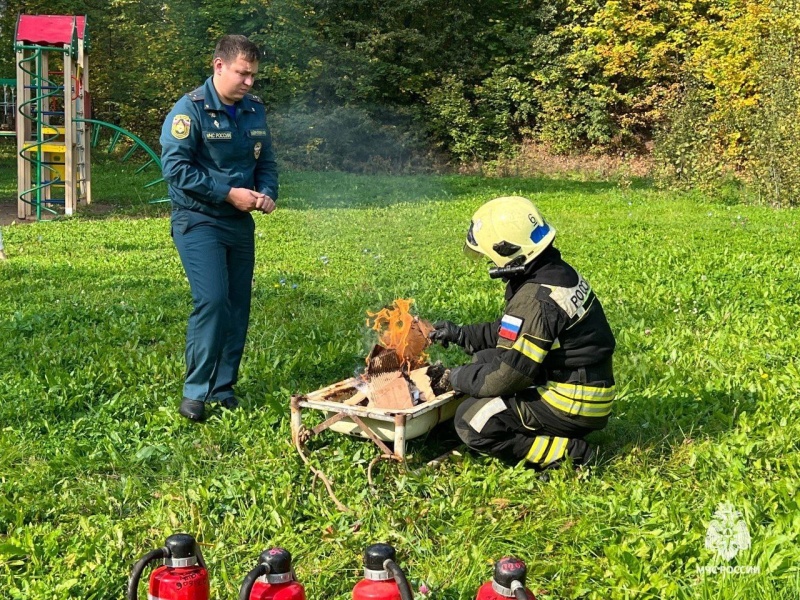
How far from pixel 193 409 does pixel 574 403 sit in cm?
224

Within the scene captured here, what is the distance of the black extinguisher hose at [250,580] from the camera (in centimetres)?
255

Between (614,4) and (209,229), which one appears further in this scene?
(614,4)

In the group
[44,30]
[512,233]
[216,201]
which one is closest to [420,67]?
[44,30]

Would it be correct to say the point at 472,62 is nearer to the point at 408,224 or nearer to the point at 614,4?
the point at 614,4

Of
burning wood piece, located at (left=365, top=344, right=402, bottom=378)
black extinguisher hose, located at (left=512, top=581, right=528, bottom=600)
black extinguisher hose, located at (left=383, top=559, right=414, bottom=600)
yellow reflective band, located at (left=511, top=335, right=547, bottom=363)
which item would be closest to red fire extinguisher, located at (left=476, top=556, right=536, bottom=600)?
black extinguisher hose, located at (left=512, top=581, right=528, bottom=600)

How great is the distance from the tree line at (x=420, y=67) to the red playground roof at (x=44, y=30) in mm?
11706

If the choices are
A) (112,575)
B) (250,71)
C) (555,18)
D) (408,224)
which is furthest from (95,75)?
(112,575)

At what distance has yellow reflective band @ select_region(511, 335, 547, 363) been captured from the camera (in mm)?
4258

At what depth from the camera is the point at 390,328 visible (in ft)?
17.0

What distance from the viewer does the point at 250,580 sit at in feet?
8.42

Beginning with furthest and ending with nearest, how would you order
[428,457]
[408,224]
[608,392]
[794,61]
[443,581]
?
[794,61] → [408,224] → [428,457] → [608,392] → [443,581]

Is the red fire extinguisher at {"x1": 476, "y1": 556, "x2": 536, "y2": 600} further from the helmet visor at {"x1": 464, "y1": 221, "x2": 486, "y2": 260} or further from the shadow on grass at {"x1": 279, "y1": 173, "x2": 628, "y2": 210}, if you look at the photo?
the shadow on grass at {"x1": 279, "y1": 173, "x2": 628, "y2": 210}

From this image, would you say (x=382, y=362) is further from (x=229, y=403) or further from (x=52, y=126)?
(x=52, y=126)

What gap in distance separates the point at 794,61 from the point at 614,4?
13318 millimetres
